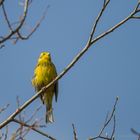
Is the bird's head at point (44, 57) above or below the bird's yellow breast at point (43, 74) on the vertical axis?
above

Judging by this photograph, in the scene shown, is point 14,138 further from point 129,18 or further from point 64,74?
point 129,18

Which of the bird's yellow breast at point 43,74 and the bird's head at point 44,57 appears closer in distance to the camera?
the bird's yellow breast at point 43,74

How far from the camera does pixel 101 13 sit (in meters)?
5.35

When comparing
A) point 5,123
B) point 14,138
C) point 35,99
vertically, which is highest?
point 35,99

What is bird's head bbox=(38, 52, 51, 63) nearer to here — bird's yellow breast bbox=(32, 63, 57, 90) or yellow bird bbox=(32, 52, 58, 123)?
yellow bird bbox=(32, 52, 58, 123)

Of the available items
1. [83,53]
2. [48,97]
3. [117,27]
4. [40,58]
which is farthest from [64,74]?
[40,58]

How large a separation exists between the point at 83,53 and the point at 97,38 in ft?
0.77

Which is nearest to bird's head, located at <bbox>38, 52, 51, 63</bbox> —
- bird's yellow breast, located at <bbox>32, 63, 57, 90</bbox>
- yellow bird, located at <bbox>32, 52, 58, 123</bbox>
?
yellow bird, located at <bbox>32, 52, 58, 123</bbox>

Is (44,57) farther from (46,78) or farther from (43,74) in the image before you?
(46,78)

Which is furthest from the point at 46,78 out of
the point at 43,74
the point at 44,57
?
the point at 44,57

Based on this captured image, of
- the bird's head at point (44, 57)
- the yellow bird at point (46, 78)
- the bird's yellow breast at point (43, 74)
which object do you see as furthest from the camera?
the bird's head at point (44, 57)

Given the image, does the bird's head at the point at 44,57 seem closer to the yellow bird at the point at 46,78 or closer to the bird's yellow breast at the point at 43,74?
the yellow bird at the point at 46,78

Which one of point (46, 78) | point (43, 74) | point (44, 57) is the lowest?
point (46, 78)

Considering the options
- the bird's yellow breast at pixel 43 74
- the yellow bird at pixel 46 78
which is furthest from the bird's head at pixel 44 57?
the bird's yellow breast at pixel 43 74
